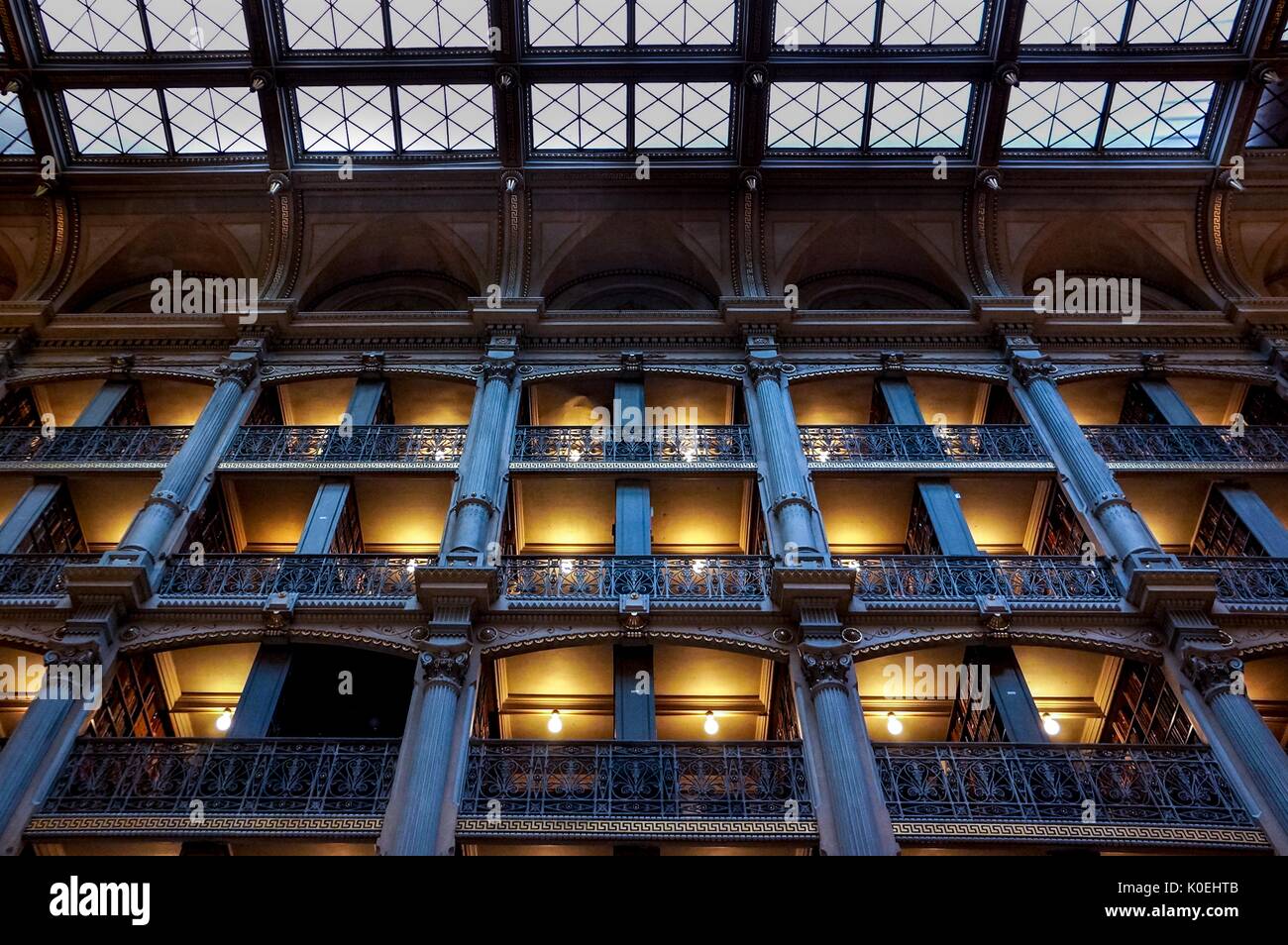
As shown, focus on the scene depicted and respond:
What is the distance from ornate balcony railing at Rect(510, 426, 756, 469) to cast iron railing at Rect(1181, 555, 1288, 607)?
6026 mm

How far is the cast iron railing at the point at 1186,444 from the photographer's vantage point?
47.3 ft

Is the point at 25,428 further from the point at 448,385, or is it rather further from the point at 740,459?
the point at 740,459

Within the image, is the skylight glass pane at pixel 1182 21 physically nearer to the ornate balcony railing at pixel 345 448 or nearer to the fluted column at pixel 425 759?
the ornate balcony railing at pixel 345 448

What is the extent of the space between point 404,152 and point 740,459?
28.9ft

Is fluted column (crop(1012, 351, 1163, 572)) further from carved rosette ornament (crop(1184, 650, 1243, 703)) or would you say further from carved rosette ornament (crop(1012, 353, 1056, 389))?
carved rosette ornament (crop(1184, 650, 1243, 703))

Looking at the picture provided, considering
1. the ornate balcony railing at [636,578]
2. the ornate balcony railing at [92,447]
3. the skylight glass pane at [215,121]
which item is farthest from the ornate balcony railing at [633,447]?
the skylight glass pane at [215,121]

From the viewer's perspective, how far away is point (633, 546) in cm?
1327

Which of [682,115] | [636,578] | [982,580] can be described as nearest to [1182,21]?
[682,115]

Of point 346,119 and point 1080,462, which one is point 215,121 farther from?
point 1080,462

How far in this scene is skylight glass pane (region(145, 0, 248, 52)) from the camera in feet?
53.9

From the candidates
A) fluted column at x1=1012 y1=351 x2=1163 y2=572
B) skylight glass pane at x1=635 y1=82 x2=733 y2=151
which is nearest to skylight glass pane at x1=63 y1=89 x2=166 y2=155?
skylight glass pane at x1=635 y1=82 x2=733 y2=151

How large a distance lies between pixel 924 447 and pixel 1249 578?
4450 millimetres

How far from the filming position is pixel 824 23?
664 inches

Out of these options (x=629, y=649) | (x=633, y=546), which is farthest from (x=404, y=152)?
(x=629, y=649)
